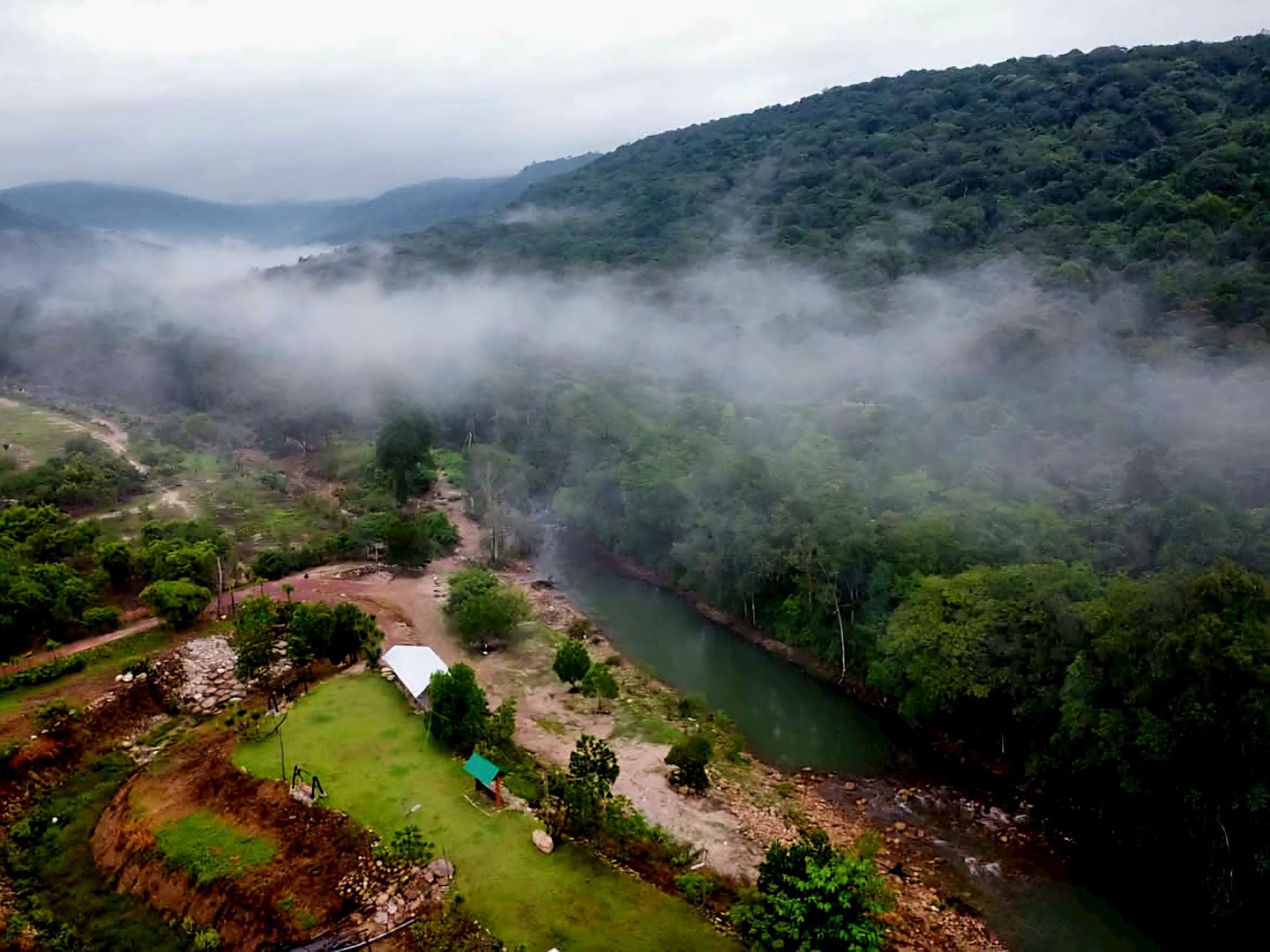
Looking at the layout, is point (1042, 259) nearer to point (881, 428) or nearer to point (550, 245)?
point (881, 428)

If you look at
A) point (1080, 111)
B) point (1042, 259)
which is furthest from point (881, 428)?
point (1080, 111)

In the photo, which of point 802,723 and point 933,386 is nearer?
point 802,723

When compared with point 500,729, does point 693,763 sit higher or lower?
lower

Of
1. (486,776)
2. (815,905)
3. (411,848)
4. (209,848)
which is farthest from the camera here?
(486,776)

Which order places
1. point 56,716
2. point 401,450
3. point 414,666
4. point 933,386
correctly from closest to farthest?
point 56,716 → point 414,666 → point 401,450 → point 933,386

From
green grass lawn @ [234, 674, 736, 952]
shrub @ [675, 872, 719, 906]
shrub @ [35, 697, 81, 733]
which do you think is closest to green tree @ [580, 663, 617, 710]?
green grass lawn @ [234, 674, 736, 952]

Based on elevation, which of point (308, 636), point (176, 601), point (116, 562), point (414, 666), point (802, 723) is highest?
point (116, 562)

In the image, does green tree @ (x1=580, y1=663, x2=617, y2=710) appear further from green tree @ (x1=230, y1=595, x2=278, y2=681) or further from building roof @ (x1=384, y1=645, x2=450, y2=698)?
green tree @ (x1=230, y1=595, x2=278, y2=681)

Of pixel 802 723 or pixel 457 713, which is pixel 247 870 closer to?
pixel 457 713

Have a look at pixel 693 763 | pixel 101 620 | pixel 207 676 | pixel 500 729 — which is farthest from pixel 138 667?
pixel 693 763
